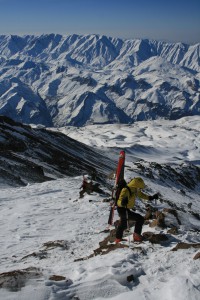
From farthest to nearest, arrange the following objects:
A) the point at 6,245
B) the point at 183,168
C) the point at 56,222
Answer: the point at 183,168 < the point at 56,222 < the point at 6,245

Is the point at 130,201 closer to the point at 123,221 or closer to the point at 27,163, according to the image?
the point at 123,221

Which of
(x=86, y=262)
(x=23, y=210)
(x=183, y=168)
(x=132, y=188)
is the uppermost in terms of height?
(x=132, y=188)

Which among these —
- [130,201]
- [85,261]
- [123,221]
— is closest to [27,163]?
[123,221]

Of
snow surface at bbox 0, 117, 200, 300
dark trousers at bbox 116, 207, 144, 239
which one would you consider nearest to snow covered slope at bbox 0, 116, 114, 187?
snow surface at bbox 0, 117, 200, 300

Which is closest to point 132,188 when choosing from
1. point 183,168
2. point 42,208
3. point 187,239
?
point 187,239

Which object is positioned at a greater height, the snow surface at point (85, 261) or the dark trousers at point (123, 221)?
the dark trousers at point (123, 221)

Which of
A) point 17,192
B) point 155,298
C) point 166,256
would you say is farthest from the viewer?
point 17,192

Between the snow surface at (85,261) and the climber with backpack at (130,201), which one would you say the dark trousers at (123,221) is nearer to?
the climber with backpack at (130,201)

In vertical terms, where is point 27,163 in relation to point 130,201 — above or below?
below

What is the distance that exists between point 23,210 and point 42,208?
1198 millimetres

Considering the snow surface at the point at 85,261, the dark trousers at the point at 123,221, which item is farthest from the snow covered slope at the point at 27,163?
the dark trousers at the point at 123,221

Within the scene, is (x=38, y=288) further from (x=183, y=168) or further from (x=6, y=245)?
(x=183, y=168)

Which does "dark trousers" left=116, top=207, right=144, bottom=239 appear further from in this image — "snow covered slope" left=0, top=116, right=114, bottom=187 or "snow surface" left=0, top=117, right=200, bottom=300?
"snow covered slope" left=0, top=116, right=114, bottom=187

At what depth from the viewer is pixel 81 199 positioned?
24.5 metres
